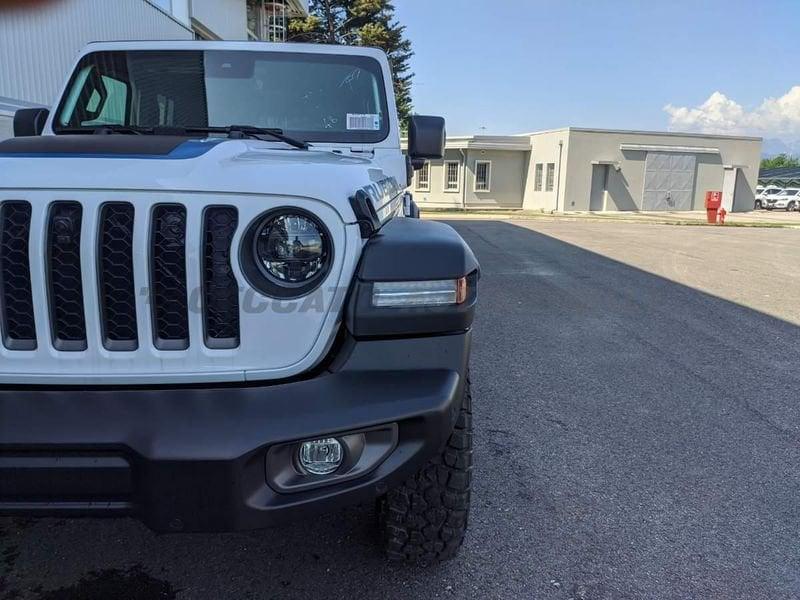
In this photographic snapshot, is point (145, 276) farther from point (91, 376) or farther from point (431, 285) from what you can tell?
point (431, 285)

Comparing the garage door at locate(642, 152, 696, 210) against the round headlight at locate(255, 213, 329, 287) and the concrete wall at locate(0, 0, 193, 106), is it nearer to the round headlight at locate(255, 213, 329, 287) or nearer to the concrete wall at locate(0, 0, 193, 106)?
the concrete wall at locate(0, 0, 193, 106)

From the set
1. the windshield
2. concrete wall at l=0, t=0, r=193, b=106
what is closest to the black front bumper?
the windshield

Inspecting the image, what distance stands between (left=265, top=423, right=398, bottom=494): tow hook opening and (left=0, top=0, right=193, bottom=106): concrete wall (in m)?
6.87

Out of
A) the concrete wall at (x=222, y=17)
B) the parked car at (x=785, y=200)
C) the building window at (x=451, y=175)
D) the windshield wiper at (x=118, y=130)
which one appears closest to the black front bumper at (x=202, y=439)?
the windshield wiper at (x=118, y=130)

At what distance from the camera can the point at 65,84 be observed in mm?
3521

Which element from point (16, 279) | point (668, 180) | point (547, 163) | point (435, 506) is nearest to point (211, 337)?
point (16, 279)

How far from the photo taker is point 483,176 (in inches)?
1227

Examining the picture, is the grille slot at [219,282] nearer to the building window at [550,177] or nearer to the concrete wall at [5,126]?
the concrete wall at [5,126]

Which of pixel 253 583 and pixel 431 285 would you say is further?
pixel 253 583

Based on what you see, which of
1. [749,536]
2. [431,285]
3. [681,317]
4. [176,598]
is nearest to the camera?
[431,285]

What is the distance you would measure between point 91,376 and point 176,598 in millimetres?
922

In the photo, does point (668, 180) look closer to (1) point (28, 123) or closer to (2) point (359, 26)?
(2) point (359, 26)

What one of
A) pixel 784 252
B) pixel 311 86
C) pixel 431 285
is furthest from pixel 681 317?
pixel 784 252

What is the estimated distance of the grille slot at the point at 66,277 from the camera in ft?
5.42
